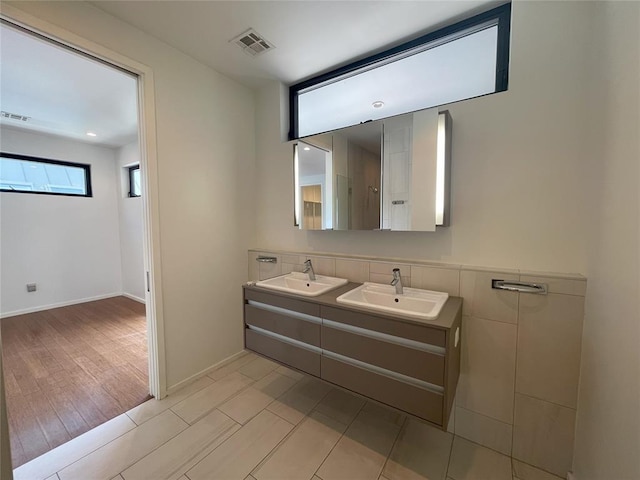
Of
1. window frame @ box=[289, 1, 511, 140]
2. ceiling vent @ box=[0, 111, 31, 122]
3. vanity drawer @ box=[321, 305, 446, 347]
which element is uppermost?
ceiling vent @ box=[0, 111, 31, 122]

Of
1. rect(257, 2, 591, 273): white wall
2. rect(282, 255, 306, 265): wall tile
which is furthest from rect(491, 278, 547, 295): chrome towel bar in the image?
rect(282, 255, 306, 265): wall tile

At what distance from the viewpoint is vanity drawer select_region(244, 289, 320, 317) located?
5.22 ft

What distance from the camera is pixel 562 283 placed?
1321 millimetres

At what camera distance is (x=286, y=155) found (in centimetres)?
245

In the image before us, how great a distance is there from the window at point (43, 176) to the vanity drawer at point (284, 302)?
14.4 ft

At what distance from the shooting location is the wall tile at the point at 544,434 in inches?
53.3

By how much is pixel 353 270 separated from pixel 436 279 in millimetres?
613

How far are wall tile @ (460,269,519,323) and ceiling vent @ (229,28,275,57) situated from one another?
2.12 metres

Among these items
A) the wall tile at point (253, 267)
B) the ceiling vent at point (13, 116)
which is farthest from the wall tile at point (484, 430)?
the ceiling vent at point (13, 116)

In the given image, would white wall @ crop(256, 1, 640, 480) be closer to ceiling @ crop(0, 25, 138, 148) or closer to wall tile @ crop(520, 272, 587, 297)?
wall tile @ crop(520, 272, 587, 297)

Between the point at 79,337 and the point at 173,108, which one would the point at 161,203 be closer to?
the point at 173,108

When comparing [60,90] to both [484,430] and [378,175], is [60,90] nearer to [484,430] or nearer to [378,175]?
[378,175]

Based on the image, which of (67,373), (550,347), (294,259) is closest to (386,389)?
(550,347)

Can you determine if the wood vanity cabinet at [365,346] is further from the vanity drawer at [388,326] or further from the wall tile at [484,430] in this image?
the wall tile at [484,430]
